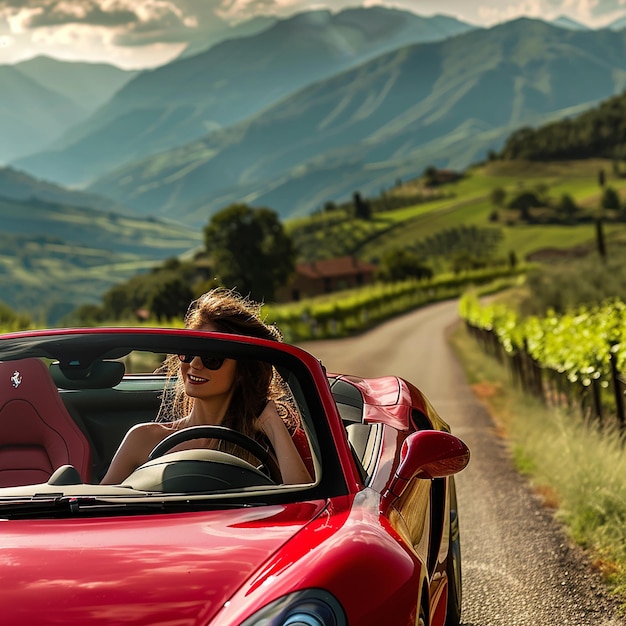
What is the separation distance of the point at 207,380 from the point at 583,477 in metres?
5.19

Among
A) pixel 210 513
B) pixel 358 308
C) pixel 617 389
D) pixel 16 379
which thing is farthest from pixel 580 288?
pixel 210 513

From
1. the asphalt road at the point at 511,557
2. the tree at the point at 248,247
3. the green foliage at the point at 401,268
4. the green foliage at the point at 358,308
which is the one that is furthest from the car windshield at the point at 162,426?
the green foliage at the point at 401,268

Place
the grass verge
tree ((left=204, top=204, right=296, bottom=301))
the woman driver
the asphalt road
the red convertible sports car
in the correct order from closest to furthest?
the red convertible sports car, the woman driver, the asphalt road, the grass verge, tree ((left=204, top=204, right=296, bottom=301))

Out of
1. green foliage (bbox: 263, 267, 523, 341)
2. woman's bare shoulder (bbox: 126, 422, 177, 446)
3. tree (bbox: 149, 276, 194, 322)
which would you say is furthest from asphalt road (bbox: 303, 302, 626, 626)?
tree (bbox: 149, 276, 194, 322)

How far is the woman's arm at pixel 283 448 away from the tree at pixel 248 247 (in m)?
134

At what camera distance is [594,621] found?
543 centimetres

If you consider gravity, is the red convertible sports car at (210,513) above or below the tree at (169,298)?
above

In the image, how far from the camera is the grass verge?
6.97m

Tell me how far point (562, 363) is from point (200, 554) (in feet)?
37.4

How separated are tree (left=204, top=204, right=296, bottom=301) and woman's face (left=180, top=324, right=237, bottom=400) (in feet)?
440

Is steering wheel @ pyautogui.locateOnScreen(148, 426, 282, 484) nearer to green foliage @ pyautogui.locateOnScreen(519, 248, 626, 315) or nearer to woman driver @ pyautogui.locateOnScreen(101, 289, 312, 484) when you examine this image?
woman driver @ pyautogui.locateOnScreen(101, 289, 312, 484)

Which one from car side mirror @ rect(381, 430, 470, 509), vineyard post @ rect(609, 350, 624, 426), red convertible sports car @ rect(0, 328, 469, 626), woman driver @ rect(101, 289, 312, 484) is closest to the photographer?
red convertible sports car @ rect(0, 328, 469, 626)

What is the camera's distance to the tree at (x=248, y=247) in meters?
139

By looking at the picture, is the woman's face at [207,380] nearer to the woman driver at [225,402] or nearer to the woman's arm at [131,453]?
the woman driver at [225,402]
